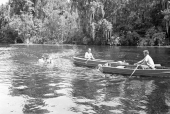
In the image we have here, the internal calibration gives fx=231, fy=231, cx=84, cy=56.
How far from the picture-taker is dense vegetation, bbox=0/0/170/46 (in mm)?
46125

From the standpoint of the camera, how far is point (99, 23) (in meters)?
48.3

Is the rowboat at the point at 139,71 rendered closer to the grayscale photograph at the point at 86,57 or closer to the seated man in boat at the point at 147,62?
the grayscale photograph at the point at 86,57

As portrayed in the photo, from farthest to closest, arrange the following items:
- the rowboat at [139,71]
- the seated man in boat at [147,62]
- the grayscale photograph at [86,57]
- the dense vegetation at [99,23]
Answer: the dense vegetation at [99,23] → the seated man in boat at [147,62] → the rowboat at [139,71] → the grayscale photograph at [86,57]

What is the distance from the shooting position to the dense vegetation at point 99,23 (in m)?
46.1

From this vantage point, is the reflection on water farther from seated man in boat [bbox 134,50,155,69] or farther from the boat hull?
seated man in boat [bbox 134,50,155,69]

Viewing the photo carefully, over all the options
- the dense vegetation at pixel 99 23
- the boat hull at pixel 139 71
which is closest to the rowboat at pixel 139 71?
the boat hull at pixel 139 71

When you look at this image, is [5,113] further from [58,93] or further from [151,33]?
[151,33]

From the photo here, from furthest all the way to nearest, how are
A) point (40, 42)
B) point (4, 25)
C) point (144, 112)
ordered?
point (4, 25) → point (40, 42) → point (144, 112)

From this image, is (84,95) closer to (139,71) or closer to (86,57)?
(139,71)

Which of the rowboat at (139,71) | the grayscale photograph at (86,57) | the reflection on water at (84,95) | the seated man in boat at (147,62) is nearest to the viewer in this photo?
the reflection on water at (84,95)

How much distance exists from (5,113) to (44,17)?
A: 63.3 metres

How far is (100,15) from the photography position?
1969 inches

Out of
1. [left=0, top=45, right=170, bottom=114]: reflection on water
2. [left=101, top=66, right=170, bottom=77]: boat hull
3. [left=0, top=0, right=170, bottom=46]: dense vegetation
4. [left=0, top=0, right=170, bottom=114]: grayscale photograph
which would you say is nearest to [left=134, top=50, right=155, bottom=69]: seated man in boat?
[left=0, top=0, right=170, bottom=114]: grayscale photograph

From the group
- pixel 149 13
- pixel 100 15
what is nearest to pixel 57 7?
pixel 100 15
